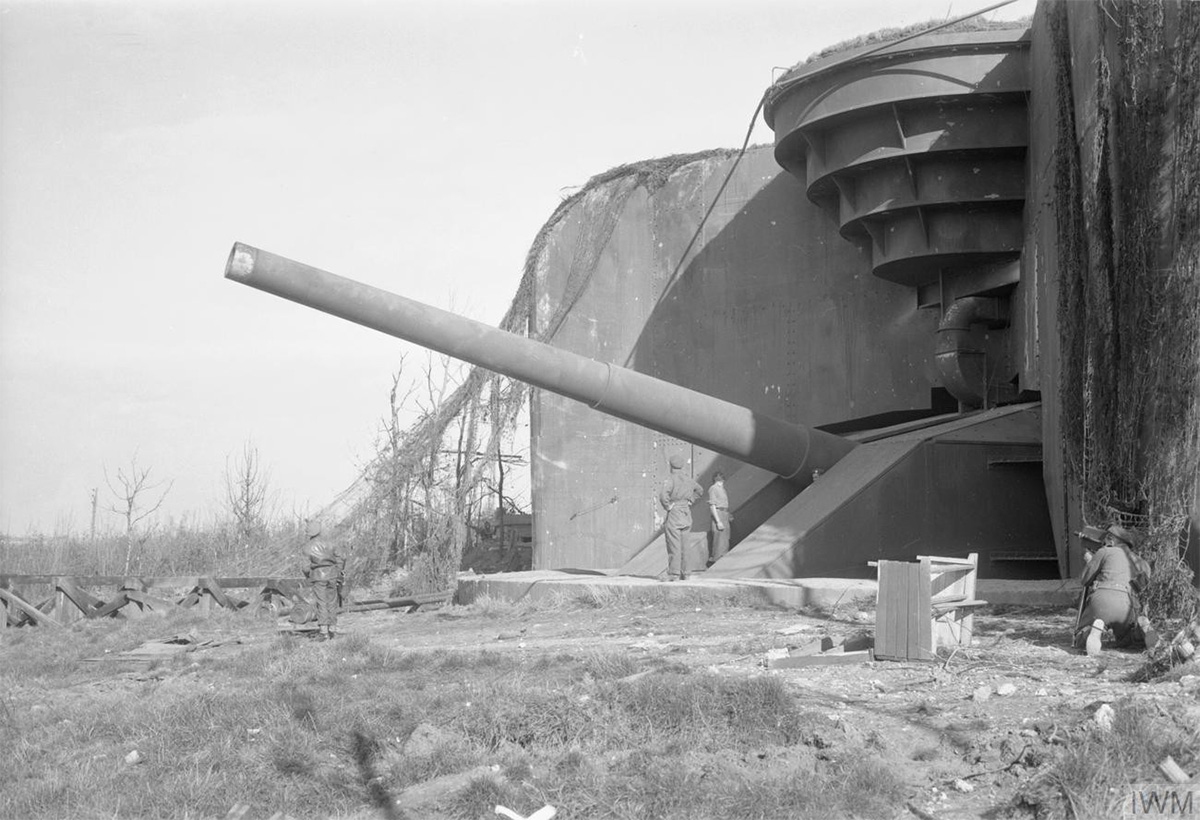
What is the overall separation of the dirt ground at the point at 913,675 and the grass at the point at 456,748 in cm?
28

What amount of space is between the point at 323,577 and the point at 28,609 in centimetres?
337

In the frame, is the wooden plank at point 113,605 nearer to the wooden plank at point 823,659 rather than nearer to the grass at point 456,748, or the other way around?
the grass at point 456,748

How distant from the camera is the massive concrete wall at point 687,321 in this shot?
15961 mm

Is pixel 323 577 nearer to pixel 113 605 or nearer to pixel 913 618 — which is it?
pixel 113 605

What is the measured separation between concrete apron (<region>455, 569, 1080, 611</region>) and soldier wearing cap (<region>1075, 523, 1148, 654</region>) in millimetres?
1829

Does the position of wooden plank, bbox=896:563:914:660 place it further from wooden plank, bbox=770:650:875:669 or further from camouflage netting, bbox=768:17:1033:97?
camouflage netting, bbox=768:17:1033:97

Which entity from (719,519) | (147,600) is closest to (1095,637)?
(719,519)

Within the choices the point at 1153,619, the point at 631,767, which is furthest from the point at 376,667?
the point at 1153,619

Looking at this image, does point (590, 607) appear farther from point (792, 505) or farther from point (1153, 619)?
point (1153, 619)

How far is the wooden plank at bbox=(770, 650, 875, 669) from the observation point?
7277 millimetres

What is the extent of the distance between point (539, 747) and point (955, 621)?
10.8 ft

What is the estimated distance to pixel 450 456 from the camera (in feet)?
59.1
